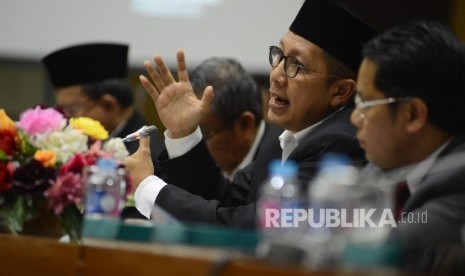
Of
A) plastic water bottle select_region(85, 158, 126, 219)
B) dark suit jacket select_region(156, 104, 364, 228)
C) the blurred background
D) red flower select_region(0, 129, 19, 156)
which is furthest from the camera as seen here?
the blurred background

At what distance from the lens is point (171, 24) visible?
5211mm

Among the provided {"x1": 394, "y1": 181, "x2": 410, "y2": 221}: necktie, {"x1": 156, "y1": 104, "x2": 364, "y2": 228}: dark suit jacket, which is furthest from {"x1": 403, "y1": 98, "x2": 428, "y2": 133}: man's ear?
{"x1": 156, "y1": 104, "x2": 364, "y2": 228}: dark suit jacket

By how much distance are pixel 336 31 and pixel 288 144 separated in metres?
0.39

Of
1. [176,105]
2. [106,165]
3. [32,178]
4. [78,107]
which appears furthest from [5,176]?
[78,107]

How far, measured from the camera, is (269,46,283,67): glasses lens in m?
3.00

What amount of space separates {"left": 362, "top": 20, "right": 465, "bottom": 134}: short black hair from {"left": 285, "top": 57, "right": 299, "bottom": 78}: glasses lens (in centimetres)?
65

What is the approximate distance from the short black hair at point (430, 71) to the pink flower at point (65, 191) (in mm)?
814

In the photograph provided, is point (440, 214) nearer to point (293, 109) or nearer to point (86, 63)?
point (293, 109)

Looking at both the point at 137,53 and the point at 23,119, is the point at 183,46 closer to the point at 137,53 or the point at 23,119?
the point at 137,53

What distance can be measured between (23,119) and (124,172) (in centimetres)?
38

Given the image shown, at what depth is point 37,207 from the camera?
262cm

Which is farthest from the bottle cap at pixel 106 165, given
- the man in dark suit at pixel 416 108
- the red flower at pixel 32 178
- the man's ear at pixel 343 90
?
the man's ear at pixel 343 90

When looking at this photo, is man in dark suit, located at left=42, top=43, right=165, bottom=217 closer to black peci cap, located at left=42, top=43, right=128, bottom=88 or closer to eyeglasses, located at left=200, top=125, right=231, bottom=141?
black peci cap, located at left=42, top=43, right=128, bottom=88

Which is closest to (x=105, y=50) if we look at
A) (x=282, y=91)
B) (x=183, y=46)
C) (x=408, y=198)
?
(x=183, y=46)
